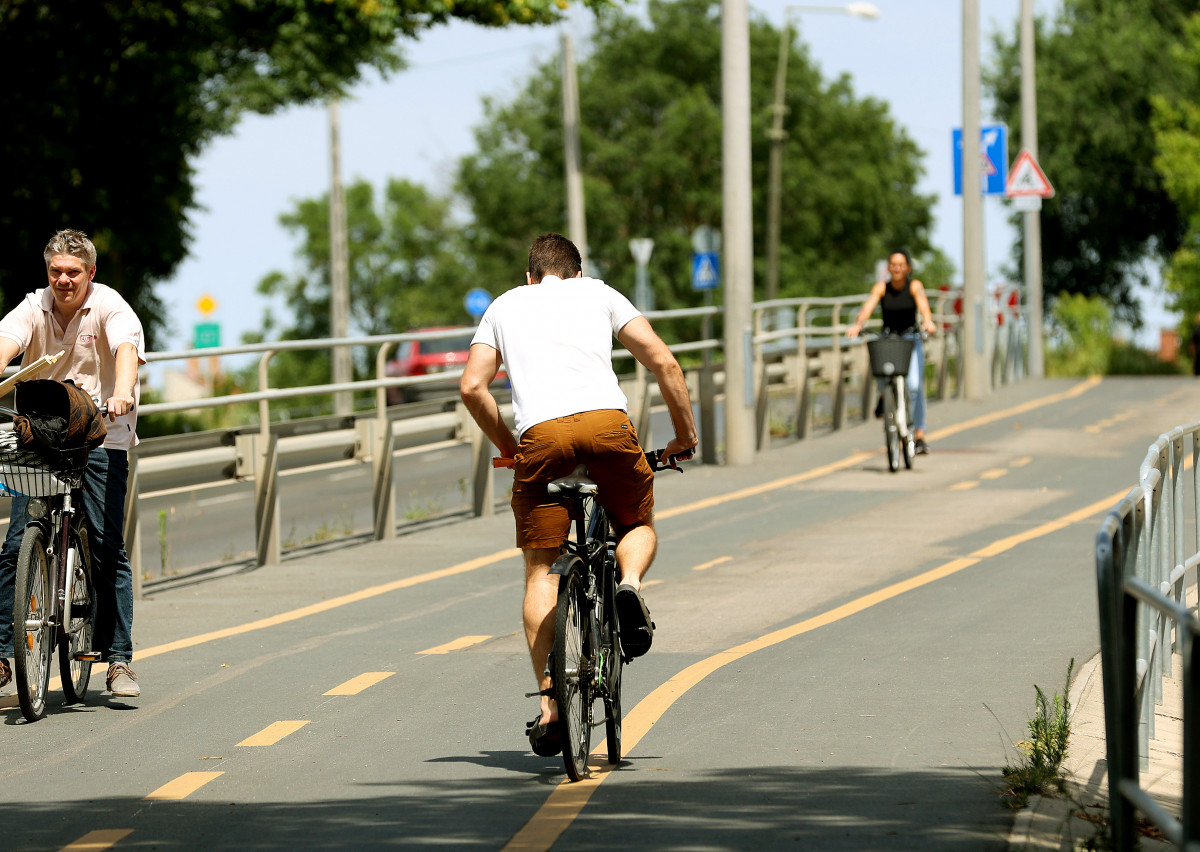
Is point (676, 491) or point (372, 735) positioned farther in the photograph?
point (676, 491)

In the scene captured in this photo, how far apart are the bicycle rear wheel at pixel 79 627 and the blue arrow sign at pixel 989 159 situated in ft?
61.4

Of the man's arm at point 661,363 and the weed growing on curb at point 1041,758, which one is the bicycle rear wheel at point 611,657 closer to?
the man's arm at point 661,363

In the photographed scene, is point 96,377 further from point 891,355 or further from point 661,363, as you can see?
point 891,355

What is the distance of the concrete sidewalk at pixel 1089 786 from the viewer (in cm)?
530

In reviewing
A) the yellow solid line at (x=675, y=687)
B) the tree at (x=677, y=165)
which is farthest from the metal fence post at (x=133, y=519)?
the tree at (x=677, y=165)

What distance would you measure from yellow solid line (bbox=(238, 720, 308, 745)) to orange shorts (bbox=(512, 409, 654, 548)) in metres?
1.36

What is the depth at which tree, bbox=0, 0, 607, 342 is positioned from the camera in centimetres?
2339

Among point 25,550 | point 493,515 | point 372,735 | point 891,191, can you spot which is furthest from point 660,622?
point 891,191

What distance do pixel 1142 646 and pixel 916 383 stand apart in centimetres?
1034

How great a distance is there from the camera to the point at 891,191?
62625 mm

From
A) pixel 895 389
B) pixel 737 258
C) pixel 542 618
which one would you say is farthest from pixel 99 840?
pixel 737 258

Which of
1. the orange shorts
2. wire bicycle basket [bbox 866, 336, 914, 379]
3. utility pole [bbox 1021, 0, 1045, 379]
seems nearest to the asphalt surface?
the orange shorts

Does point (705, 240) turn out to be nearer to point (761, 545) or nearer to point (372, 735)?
point (761, 545)

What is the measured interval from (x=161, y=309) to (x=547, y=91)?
3081 centimetres
